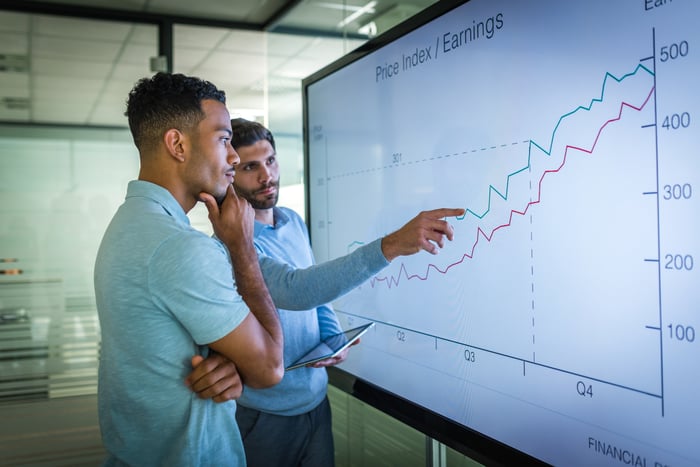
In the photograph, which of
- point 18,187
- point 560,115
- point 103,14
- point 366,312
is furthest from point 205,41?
point 560,115

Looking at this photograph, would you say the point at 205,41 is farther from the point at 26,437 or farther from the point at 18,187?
the point at 26,437

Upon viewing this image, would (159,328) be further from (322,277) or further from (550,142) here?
(550,142)

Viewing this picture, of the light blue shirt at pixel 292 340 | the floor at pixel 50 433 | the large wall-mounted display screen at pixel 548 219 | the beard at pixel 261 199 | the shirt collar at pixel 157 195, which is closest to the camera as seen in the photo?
the large wall-mounted display screen at pixel 548 219

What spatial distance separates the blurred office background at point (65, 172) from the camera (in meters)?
3.20

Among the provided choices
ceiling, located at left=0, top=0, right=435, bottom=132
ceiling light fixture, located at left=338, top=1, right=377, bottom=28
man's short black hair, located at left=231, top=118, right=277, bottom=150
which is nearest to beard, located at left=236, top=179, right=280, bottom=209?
man's short black hair, located at left=231, top=118, right=277, bottom=150

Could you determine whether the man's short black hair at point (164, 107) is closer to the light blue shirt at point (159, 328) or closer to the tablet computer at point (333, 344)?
the light blue shirt at point (159, 328)

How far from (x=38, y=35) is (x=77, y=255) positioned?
116 cm

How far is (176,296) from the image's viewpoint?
1.15 m

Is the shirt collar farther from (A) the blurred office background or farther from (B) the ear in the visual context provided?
(A) the blurred office background

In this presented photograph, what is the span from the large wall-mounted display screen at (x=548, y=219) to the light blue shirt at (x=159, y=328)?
668 millimetres

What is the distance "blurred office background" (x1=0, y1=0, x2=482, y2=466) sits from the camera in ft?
10.5

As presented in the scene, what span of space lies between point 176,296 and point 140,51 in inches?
110

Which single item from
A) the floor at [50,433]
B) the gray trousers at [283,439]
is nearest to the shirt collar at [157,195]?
the gray trousers at [283,439]

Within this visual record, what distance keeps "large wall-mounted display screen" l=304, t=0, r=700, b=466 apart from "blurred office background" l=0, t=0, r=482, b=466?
1341 mm
